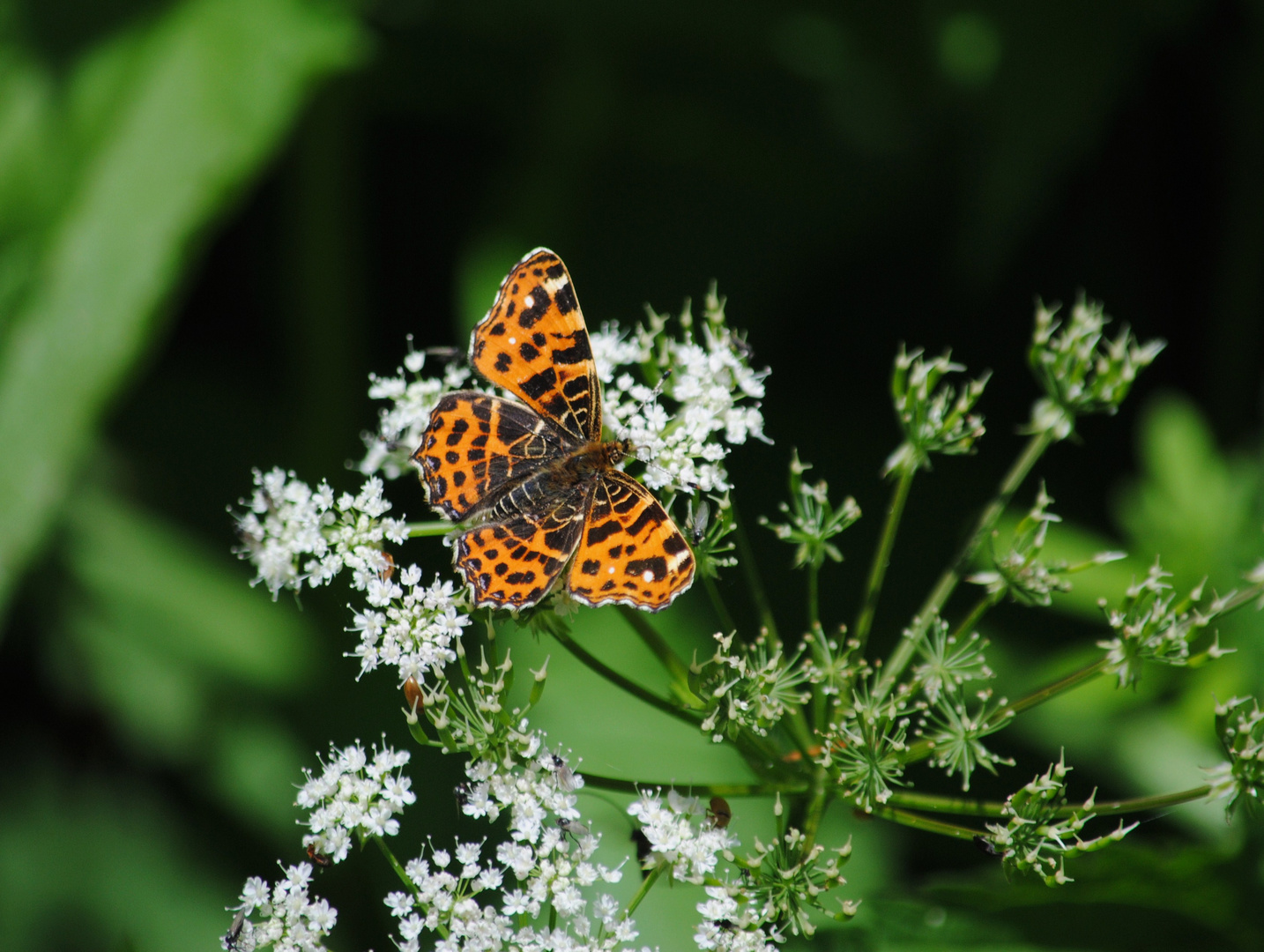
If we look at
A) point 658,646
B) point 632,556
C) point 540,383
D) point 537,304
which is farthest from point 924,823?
point 537,304

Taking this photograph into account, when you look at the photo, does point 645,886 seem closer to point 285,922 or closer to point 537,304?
point 285,922

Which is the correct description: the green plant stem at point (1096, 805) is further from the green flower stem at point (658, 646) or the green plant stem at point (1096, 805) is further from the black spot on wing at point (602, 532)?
the black spot on wing at point (602, 532)

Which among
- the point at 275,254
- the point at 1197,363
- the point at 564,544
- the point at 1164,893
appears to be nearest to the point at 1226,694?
the point at 1164,893

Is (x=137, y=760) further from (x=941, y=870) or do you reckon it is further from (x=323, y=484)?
(x=941, y=870)

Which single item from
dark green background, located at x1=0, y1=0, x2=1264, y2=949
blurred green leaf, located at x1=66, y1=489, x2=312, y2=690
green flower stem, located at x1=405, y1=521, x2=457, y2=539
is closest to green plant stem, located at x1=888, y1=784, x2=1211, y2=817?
dark green background, located at x1=0, y1=0, x2=1264, y2=949

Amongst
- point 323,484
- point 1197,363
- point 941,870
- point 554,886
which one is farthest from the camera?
point 1197,363

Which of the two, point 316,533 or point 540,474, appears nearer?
point 316,533
